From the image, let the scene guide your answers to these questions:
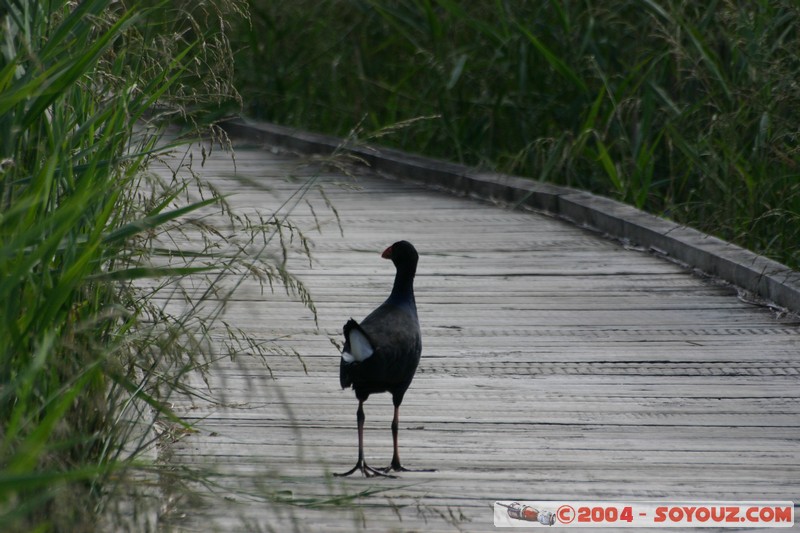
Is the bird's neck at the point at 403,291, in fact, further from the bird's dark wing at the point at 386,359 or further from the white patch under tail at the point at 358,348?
the white patch under tail at the point at 358,348

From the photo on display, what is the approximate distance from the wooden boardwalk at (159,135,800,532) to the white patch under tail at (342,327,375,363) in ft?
0.90

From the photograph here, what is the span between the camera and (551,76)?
23.3 ft

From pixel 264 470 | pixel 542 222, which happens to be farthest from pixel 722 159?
pixel 264 470

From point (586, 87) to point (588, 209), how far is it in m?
0.85

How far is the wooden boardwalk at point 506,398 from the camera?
2.88m

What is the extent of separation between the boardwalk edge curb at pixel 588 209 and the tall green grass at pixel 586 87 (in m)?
0.17

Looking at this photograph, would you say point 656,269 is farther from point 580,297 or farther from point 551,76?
point 551,76

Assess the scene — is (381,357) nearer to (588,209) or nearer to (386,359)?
(386,359)

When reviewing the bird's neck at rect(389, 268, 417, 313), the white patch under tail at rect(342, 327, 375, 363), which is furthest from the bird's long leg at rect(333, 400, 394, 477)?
the bird's neck at rect(389, 268, 417, 313)

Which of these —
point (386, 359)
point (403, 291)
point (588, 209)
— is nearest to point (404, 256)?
point (403, 291)

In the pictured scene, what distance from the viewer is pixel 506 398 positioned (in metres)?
3.74

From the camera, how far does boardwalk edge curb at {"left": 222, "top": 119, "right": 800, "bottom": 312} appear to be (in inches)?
193

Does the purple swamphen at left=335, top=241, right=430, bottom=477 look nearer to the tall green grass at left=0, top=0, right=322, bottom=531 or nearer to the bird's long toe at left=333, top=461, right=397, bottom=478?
the bird's long toe at left=333, top=461, right=397, bottom=478

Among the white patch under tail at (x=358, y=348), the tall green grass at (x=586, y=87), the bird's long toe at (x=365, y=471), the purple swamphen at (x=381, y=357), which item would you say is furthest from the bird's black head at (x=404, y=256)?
the tall green grass at (x=586, y=87)
